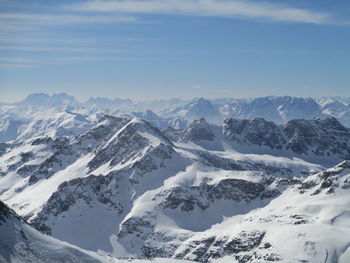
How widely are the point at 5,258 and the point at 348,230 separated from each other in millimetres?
139892

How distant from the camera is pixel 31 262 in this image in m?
92.6

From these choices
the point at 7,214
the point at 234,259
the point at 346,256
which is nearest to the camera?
the point at 7,214

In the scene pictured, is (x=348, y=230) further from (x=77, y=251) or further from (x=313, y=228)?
(x=77, y=251)

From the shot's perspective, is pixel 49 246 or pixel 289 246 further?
pixel 289 246

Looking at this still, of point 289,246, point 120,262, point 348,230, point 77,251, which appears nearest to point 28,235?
point 77,251

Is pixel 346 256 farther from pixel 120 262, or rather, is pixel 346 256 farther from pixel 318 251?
pixel 120 262

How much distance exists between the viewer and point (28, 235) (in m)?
101

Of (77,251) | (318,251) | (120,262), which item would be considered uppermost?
(77,251)

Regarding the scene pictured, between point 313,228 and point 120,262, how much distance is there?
102407 millimetres

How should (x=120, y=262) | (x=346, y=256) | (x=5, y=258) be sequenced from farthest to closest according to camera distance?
(x=346, y=256)
(x=120, y=262)
(x=5, y=258)

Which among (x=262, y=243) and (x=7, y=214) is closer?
(x=7, y=214)

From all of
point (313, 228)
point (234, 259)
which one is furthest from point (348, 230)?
point (234, 259)

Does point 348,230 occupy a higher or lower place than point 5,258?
lower

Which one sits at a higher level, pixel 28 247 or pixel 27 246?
pixel 27 246
